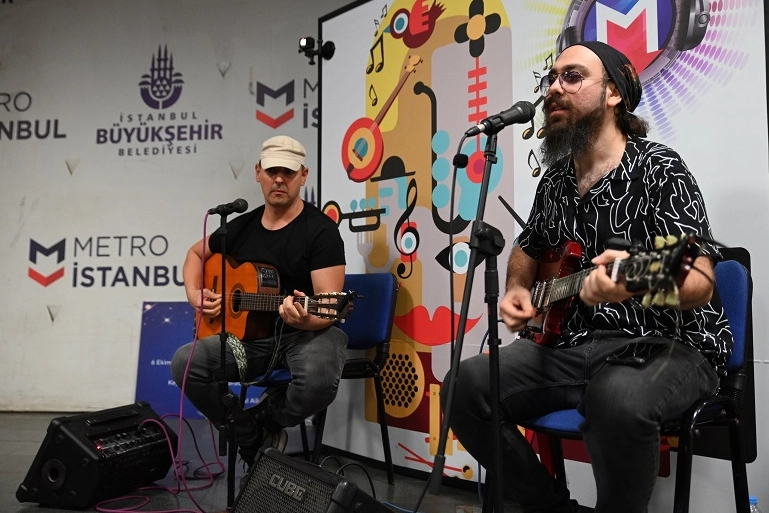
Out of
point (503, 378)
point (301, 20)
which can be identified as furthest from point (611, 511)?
point (301, 20)

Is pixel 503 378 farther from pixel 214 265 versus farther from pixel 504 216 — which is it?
pixel 214 265

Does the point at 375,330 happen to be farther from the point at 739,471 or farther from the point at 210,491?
the point at 739,471

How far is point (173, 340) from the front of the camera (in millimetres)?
4867

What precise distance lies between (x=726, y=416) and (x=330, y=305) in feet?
4.79

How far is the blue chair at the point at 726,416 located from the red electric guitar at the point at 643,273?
0.32m

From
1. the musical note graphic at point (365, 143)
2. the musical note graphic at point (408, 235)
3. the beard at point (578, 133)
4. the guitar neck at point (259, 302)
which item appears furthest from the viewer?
the musical note graphic at point (365, 143)

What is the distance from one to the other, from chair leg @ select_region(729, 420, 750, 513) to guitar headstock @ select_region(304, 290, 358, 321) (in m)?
1.42

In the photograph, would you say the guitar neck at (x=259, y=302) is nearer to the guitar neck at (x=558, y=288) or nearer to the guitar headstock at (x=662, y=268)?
the guitar neck at (x=558, y=288)

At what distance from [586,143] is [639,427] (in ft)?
2.87

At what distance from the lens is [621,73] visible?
6.66 ft

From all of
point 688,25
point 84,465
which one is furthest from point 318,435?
point 688,25

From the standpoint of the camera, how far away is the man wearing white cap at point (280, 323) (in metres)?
2.70

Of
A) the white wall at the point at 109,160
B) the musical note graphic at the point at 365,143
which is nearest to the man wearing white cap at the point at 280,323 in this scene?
the musical note graphic at the point at 365,143

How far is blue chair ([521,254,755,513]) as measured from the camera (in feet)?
5.48
